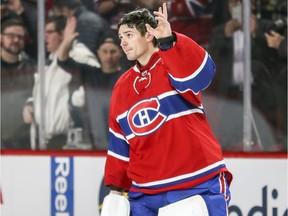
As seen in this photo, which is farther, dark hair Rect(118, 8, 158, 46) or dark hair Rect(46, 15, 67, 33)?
dark hair Rect(46, 15, 67, 33)

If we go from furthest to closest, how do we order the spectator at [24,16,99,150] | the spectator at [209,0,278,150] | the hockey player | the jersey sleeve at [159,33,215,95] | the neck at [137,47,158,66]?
the spectator at [24,16,99,150], the spectator at [209,0,278,150], the neck at [137,47,158,66], the hockey player, the jersey sleeve at [159,33,215,95]

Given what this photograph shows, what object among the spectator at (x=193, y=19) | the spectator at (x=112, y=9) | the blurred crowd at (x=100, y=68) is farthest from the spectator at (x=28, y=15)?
the spectator at (x=193, y=19)

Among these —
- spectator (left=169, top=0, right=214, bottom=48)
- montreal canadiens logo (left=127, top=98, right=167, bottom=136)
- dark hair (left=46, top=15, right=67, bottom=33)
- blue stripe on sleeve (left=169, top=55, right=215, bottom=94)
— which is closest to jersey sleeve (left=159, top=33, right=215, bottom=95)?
blue stripe on sleeve (left=169, top=55, right=215, bottom=94)

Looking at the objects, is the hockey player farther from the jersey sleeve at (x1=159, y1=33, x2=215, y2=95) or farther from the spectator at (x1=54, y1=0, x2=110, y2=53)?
the spectator at (x1=54, y1=0, x2=110, y2=53)

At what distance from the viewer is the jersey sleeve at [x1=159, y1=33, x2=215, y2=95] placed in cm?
342

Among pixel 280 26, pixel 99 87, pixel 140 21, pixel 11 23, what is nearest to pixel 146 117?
pixel 140 21

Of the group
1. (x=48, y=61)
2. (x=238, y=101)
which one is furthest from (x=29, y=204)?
(x=238, y=101)

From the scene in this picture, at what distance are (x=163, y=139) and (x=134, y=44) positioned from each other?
40cm

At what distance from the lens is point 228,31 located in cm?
519

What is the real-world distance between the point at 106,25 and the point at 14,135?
820mm

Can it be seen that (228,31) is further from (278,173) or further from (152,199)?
(152,199)

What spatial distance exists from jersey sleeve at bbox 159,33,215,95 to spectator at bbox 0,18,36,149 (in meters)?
1.98

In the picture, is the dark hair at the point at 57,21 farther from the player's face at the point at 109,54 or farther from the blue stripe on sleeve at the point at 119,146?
the blue stripe on sleeve at the point at 119,146

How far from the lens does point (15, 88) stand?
5332mm
